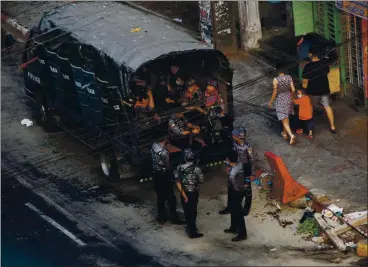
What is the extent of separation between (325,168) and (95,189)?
4239 mm

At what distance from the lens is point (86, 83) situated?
20688mm

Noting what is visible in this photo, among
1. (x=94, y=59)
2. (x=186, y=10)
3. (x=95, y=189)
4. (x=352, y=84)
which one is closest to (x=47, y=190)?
(x=95, y=189)

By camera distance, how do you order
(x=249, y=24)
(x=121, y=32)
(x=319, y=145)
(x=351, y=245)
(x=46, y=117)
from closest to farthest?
(x=351, y=245), (x=121, y=32), (x=319, y=145), (x=46, y=117), (x=249, y=24)

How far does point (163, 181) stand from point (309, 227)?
8.27ft

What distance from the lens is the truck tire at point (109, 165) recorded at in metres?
20.6

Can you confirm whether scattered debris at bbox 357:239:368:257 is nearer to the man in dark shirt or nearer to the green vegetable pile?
the green vegetable pile

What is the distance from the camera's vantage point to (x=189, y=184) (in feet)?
58.3

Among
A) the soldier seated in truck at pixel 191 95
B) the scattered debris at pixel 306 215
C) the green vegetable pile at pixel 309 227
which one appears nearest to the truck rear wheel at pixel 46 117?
the soldier seated in truck at pixel 191 95

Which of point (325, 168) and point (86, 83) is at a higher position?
point (86, 83)

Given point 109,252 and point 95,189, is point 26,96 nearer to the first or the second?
point 95,189

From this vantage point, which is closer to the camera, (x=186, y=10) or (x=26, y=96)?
(x=26, y=96)

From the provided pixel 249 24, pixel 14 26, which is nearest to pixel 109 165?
pixel 249 24

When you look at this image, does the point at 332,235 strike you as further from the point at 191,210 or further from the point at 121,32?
the point at 121,32

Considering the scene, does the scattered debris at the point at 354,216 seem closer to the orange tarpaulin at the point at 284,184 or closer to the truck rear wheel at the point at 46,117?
the orange tarpaulin at the point at 284,184
